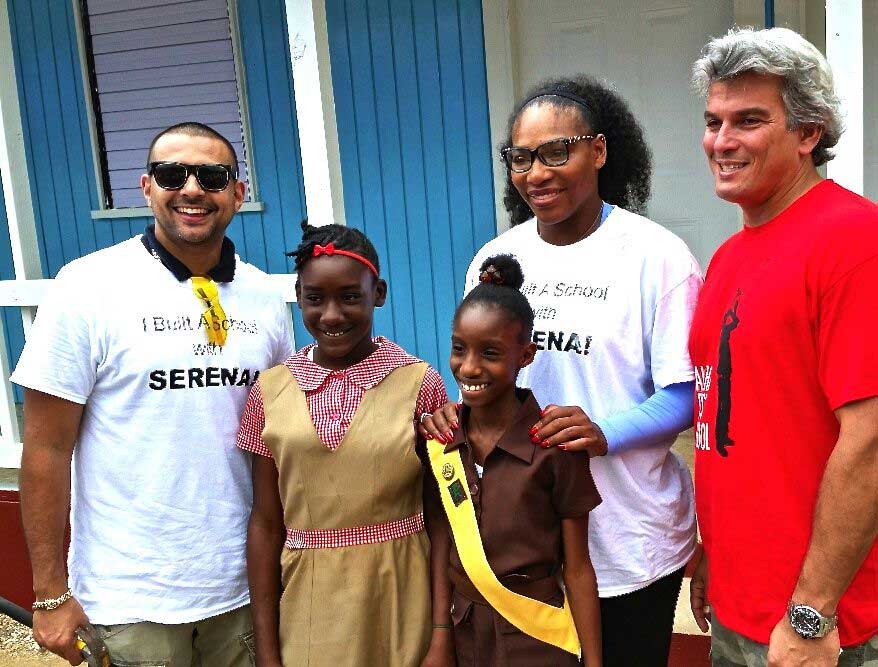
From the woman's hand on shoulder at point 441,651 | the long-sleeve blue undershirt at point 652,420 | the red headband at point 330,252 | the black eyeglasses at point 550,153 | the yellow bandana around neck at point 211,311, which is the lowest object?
the woman's hand on shoulder at point 441,651

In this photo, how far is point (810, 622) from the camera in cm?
176

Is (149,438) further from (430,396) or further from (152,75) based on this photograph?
(152,75)

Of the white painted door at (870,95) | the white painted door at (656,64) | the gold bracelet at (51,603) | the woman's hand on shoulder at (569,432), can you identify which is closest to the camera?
the woman's hand on shoulder at (569,432)

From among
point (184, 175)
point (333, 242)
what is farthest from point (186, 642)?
point (184, 175)

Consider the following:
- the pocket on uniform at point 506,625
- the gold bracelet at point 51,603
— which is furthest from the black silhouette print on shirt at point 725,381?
the gold bracelet at point 51,603

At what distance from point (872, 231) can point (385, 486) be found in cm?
124

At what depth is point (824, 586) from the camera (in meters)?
1.75

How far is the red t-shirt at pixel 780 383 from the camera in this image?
169cm

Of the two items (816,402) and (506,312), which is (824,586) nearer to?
(816,402)

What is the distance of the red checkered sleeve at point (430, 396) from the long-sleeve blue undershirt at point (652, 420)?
1.35 feet

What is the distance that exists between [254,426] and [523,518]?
2.49 ft

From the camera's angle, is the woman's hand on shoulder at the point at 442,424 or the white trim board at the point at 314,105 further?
the white trim board at the point at 314,105

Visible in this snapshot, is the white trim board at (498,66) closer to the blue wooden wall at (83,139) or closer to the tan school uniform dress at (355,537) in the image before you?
the blue wooden wall at (83,139)

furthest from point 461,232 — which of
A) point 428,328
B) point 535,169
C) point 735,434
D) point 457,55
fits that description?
point 735,434
